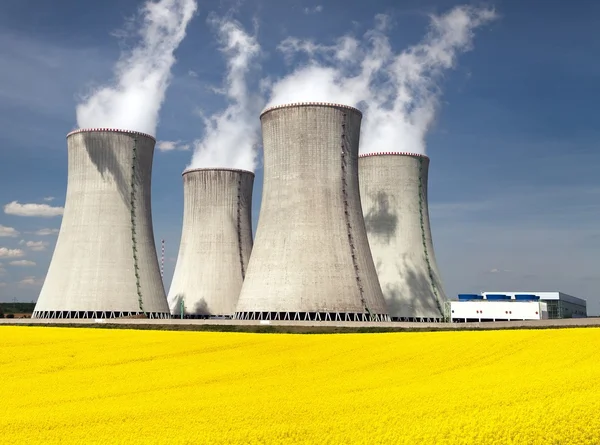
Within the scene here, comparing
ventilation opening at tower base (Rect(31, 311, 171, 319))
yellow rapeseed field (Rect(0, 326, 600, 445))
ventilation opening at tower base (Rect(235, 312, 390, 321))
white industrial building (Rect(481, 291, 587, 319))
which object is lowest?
yellow rapeseed field (Rect(0, 326, 600, 445))

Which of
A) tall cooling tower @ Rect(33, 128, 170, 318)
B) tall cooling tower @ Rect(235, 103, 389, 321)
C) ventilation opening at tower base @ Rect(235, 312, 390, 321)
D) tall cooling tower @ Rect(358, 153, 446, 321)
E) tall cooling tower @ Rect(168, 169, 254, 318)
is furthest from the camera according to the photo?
tall cooling tower @ Rect(168, 169, 254, 318)

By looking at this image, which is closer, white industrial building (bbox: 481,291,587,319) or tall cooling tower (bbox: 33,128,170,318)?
tall cooling tower (bbox: 33,128,170,318)

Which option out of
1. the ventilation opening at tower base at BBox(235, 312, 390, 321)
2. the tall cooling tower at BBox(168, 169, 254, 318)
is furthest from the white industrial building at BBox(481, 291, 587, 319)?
the ventilation opening at tower base at BBox(235, 312, 390, 321)

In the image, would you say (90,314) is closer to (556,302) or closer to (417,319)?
(417,319)

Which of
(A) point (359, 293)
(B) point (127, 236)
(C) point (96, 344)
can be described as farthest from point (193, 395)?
(B) point (127, 236)

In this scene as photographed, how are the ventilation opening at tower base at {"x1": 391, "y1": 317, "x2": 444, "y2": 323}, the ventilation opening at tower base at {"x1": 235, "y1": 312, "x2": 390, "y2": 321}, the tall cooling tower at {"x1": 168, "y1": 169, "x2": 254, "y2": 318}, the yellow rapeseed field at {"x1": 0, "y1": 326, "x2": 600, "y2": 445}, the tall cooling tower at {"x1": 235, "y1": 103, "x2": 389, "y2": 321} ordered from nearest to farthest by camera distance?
the yellow rapeseed field at {"x1": 0, "y1": 326, "x2": 600, "y2": 445} → the tall cooling tower at {"x1": 235, "y1": 103, "x2": 389, "y2": 321} → the ventilation opening at tower base at {"x1": 235, "y1": 312, "x2": 390, "y2": 321} → the ventilation opening at tower base at {"x1": 391, "y1": 317, "x2": 444, "y2": 323} → the tall cooling tower at {"x1": 168, "y1": 169, "x2": 254, "y2": 318}

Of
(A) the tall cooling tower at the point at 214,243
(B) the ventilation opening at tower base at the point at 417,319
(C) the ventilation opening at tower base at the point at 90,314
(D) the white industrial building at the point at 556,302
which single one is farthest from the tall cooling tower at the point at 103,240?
(D) the white industrial building at the point at 556,302

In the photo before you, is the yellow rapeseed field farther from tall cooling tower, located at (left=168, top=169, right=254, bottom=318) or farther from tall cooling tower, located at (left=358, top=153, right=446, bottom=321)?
tall cooling tower, located at (left=168, top=169, right=254, bottom=318)
